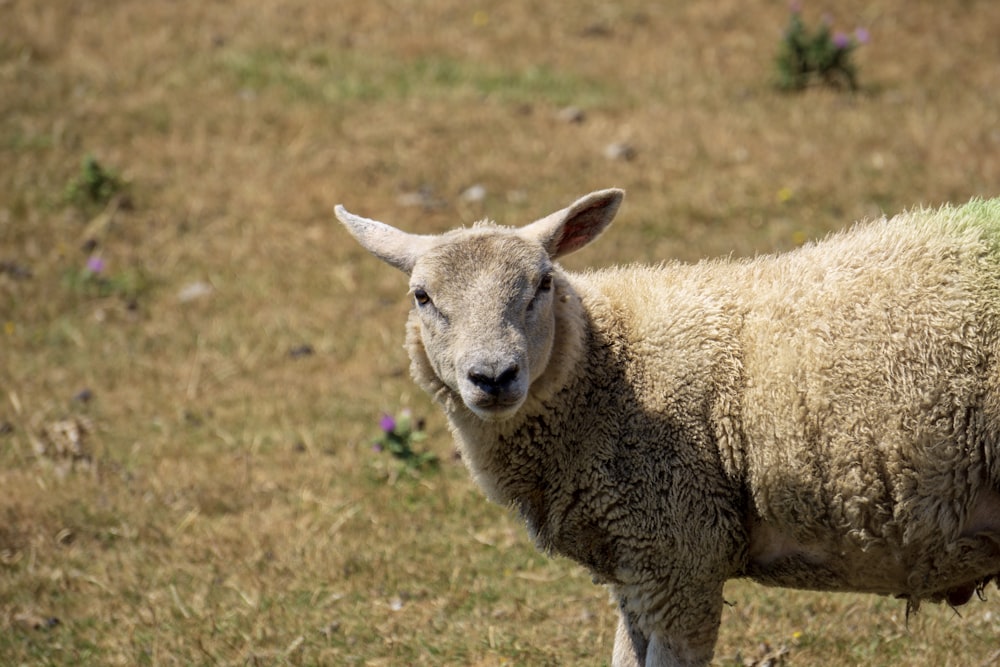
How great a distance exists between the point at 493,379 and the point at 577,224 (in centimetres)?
98

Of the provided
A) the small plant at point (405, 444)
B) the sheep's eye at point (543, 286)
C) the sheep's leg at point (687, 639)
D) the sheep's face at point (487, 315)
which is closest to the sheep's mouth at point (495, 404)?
the sheep's face at point (487, 315)

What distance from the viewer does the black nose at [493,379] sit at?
4512mm

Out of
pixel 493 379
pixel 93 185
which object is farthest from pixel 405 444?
pixel 93 185

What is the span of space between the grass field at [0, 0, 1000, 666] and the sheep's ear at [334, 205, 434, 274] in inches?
74.4

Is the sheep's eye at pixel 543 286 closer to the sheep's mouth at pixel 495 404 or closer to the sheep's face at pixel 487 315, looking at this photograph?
the sheep's face at pixel 487 315

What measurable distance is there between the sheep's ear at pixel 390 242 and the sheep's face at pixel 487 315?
0.15m

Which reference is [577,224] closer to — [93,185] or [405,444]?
[405,444]

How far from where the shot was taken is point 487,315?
4703mm

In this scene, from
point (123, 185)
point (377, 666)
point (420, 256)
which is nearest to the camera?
point (420, 256)

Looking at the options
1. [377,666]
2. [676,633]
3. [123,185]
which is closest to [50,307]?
[123,185]

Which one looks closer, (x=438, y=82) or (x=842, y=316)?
(x=842, y=316)

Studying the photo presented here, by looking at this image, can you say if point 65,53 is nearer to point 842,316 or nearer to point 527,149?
point 527,149

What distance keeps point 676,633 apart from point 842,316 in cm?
134

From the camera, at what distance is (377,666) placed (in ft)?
18.7
